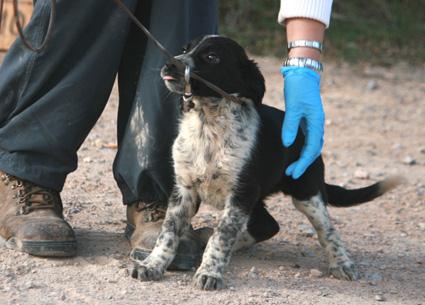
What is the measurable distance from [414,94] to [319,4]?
4677mm

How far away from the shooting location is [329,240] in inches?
149

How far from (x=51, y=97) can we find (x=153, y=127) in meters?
0.42

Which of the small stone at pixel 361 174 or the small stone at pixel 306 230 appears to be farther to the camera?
the small stone at pixel 361 174

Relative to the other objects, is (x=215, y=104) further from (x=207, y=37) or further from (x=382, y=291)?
(x=382, y=291)

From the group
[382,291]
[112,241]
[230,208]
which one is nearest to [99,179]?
[112,241]

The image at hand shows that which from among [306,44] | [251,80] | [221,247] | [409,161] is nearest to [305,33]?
[306,44]

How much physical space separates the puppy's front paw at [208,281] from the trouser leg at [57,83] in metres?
0.74

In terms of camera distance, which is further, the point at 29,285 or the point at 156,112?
the point at 156,112

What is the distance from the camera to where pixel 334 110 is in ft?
23.4

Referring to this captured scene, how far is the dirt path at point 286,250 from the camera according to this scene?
322 centimetres

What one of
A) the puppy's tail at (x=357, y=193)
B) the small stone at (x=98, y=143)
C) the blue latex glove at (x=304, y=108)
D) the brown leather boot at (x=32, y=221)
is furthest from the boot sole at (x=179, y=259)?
the small stone at (x=98, y=143)

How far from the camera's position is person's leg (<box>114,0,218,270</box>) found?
11.8ft

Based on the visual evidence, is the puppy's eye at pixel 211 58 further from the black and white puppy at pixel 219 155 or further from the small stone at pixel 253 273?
the small stone at pixel 253 273

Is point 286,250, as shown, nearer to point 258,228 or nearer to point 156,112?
point 258,228
